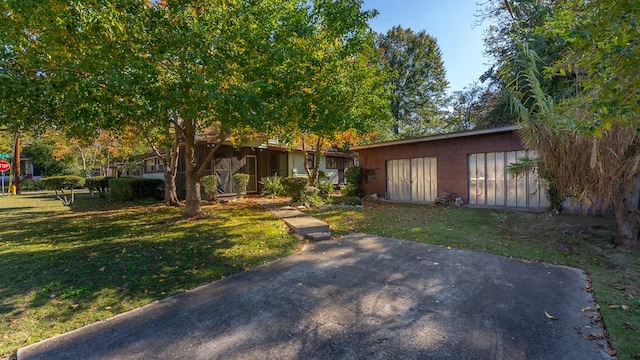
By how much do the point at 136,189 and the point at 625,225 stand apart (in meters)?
17.2

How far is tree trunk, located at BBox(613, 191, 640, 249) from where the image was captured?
5.82m

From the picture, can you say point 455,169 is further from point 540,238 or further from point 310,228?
point 310,228

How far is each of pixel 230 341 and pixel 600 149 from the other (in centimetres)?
672

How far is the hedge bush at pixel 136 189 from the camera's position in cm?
1439

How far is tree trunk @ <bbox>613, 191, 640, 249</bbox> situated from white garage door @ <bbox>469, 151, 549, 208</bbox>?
4003mm

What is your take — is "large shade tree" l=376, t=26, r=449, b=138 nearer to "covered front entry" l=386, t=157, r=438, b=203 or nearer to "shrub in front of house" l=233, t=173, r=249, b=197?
"covered front entry" l=386, t=157, r=438, b=203

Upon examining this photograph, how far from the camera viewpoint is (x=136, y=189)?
48.1 ft

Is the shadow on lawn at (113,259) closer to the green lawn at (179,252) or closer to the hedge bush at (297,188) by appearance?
the green lawn at (179,252)

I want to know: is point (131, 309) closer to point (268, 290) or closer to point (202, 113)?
point (268, 290)

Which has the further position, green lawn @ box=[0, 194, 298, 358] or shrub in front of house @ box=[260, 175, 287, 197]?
shrub in front of house @ box=[260, 175, 287, 197]

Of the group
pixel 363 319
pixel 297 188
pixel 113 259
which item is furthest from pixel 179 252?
pixel 297 188

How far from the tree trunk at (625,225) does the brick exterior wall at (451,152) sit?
4.83 m

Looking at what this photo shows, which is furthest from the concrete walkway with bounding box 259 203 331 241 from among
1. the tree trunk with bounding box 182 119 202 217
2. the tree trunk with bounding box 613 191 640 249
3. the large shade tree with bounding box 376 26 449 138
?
the large shade tree with bounding box 376 26 449 138

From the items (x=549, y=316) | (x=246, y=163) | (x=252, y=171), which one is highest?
(x=246, y=163)
